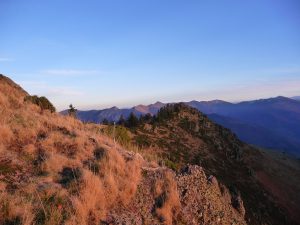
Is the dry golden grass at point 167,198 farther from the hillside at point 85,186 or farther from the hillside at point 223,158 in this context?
the hillside at point 223,158

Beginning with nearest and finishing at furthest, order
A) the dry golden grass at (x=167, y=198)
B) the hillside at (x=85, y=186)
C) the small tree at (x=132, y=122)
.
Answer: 1. the hillside at (x=85, y=186)
2. the dry golden grass at (x=167, y=198)
3. the small tree at (x=132, y=122)

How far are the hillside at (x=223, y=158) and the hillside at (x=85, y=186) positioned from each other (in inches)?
1249

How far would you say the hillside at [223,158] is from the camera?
47.1m

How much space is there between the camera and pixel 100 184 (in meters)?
7.38

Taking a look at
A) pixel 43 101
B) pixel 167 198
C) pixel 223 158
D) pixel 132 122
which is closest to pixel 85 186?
pixel 167 198

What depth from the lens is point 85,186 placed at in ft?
23.9

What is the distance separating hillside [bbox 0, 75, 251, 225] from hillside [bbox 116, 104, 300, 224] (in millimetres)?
31716

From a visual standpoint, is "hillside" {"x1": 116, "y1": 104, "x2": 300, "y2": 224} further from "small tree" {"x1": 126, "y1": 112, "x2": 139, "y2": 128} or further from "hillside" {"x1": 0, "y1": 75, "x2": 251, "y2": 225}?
"hillside" {"x1": 0, "y1": 75, "x2": 251, "y2": 225}

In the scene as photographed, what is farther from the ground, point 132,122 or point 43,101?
point 43,101

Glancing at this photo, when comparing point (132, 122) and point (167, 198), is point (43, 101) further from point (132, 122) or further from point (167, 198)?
point (132, 122)

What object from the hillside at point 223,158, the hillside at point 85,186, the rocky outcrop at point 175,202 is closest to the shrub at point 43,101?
the hillside at point 85,186

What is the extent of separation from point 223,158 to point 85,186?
184 ft

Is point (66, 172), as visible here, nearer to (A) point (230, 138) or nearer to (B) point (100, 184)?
(B) point (100, 184)

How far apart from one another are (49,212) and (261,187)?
2229 inches
